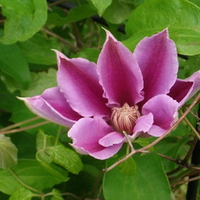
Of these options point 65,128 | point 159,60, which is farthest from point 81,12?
point 159,60

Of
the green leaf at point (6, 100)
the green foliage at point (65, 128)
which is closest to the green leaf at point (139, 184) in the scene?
the green foliage at point (65, 128)

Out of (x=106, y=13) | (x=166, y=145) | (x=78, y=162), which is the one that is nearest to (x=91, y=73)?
(x=78, y=162)

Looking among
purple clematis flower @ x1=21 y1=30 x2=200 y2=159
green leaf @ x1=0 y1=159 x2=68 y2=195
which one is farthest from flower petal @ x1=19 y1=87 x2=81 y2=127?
green leaf @ x1=0 y1=159 x2=68 y2=195

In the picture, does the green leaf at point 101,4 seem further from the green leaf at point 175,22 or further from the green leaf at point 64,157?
the green leaf at point 64,157

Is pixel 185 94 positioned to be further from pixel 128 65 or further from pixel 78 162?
pixel 78 162

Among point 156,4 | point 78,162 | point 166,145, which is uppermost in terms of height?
point 156,4

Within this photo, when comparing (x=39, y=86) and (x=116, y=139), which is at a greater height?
(x=116, y=139)

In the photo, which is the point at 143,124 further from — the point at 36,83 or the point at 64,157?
the point at 36,83
